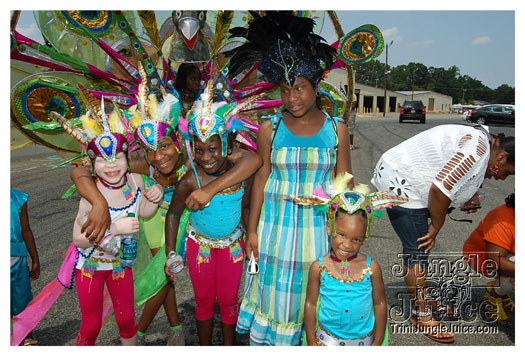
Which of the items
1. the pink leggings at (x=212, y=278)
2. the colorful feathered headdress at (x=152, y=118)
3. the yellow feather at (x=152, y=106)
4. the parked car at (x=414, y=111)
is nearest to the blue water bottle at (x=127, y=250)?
the pink leggings at (x=212, y=278)

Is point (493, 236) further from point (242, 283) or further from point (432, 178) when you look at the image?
point (242, 283)

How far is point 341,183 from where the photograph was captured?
2.29 m

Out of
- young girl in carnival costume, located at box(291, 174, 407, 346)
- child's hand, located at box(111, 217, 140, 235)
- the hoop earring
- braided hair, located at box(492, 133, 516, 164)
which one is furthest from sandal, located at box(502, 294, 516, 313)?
child's hand, located at box(111, 217, 140, 235)

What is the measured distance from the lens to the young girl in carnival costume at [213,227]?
8.07 ft

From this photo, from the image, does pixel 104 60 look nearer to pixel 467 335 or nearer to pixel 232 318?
pixel 232 318

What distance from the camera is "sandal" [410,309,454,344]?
9.96 feet

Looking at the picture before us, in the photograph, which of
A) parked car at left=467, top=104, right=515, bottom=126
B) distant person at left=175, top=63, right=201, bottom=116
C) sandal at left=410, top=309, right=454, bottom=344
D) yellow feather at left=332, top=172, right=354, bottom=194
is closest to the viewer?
yellow feather at left=332, top=172, right=354, bottom=194

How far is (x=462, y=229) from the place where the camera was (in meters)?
5.60

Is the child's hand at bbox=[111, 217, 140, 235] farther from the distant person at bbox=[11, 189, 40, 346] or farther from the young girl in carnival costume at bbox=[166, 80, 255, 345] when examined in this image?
the distant person at bbox=[11, 189, 40, 346]

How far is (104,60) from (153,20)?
0.51 meters

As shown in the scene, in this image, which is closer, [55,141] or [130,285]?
[130,285]

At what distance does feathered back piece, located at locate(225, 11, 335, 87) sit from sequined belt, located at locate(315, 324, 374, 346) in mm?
1584

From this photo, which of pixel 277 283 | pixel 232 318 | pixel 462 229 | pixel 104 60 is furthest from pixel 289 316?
pixel 462 229

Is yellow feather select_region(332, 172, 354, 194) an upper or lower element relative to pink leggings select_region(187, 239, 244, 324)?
upper
